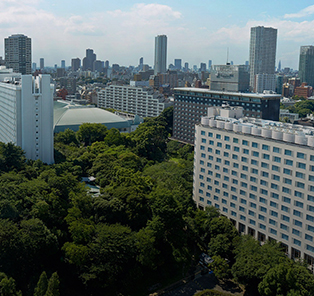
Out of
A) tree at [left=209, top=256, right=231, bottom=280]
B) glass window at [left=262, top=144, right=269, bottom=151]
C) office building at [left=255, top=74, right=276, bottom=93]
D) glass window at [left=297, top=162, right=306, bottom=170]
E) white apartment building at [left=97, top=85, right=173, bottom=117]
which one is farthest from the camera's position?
office building at [left=255, top=74, right=276, bottom=93]

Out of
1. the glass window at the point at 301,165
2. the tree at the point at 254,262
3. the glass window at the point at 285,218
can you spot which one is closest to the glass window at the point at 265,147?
the glass window at the point at 301,165

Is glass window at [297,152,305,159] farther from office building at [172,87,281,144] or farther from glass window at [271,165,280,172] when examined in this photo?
office building at [172,87,281,144]

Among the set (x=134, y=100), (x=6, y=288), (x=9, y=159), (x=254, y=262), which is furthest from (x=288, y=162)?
(x=134, y=100)

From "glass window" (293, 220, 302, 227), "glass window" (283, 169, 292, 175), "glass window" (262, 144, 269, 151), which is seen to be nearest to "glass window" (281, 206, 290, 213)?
"glass window" (293, 220, 302, 227)

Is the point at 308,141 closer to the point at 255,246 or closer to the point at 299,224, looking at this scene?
the point at 299,224

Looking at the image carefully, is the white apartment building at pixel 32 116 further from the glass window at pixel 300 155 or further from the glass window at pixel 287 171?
the glass window at pixel 300 155

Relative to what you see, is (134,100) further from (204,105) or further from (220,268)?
(220,268)
